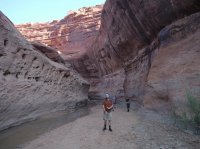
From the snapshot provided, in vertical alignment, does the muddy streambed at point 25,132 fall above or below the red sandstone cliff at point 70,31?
Answer: below

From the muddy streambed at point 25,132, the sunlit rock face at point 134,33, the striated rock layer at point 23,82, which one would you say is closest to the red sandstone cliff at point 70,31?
the sunlit rock face at point 134,33

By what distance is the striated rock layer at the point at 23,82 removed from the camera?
41.1 ft

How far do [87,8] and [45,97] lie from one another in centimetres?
4462

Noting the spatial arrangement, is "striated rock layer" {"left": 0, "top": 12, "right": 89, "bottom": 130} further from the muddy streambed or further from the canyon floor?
the canyon floor

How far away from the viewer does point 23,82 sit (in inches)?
558

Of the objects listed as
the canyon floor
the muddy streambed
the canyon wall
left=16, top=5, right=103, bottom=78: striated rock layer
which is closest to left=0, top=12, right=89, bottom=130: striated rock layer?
the muddy streambed

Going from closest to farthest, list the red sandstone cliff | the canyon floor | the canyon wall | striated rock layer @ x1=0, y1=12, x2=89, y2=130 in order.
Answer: the canyon floor
striated rock layer @ x1=0, y1=12, x2=89, y2=130
the canyon wall
the red sandstone cliff

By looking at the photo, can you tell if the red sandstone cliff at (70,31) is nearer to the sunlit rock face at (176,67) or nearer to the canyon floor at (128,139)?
the sunlit rock face at (176,67)

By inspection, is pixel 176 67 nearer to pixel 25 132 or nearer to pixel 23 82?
pixel 25 132

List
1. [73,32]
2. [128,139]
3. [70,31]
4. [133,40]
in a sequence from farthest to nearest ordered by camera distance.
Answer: [70,31]
[73,32]
[133,40]
[128,139]

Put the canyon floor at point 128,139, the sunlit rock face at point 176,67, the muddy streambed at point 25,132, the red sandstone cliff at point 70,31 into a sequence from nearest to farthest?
the canyon floor at point 128,139 → the sunlit rock face at point 176,67 → the muddy streambed at point 25,132 → the red sandstone cliff at point 70,31

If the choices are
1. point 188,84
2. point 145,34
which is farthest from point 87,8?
point 188,84

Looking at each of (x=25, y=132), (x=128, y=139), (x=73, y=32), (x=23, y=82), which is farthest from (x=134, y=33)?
(x=73, y=32)

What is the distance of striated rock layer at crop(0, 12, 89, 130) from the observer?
41.1 ft
